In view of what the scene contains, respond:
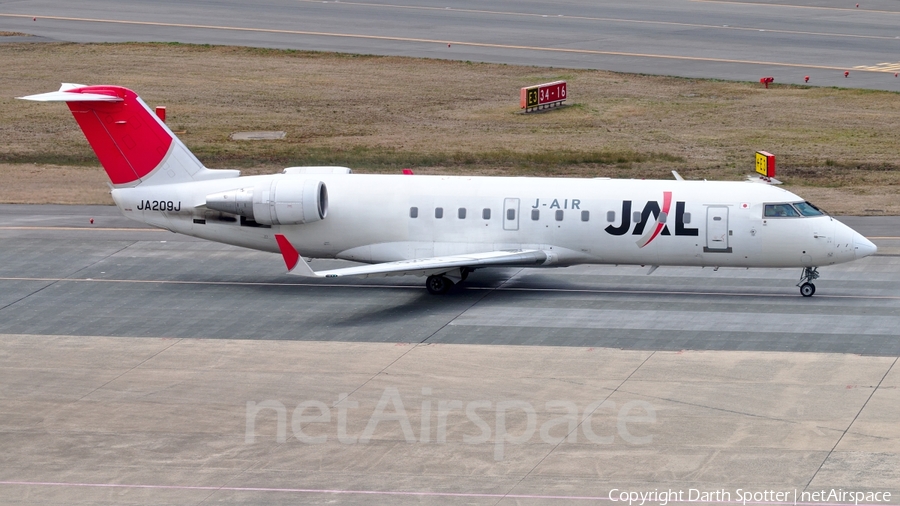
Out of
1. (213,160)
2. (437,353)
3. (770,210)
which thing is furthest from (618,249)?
(213,160)

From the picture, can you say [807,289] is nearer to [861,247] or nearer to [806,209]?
[861,247]

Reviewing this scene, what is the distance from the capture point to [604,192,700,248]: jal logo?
34.8 m

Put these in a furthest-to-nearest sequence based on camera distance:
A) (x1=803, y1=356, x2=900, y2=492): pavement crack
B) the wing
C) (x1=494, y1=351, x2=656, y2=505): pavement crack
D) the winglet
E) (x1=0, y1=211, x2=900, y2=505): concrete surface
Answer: the wing → the winglet → (x1=0, y1=211, x2=900, y2=505): concrete surface → (x1=803, y1=356, x2=900, y2=492): pavement crack → (x1=494, y1=351, x2=656, y2=505): pavement crack

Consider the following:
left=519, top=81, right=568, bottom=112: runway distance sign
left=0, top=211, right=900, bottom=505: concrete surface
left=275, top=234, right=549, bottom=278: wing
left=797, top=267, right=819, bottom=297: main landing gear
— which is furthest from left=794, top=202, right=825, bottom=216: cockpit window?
left=519, top=81, right=568, bottom=112: runway distance sign

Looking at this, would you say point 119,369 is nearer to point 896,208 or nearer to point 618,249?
point 618,249

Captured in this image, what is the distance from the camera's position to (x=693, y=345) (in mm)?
30922

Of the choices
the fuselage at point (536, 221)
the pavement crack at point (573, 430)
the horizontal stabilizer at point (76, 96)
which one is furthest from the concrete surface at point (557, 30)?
the pavement crack at point (573, 430)

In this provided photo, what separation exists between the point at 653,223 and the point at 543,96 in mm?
28031

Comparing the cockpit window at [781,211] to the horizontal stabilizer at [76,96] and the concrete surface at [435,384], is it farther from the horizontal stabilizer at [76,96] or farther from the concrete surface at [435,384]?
the horizontal stabilizer at [76,96]

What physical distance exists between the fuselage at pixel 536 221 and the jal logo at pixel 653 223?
0.03m

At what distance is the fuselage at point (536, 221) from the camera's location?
3462cm

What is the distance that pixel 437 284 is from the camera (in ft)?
117

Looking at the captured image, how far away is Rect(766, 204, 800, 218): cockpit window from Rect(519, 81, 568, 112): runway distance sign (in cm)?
2767

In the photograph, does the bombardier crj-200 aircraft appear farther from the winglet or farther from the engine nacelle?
the winglet
